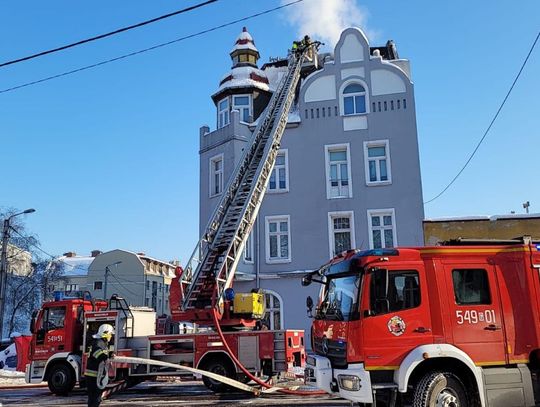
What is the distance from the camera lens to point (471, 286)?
25.0 ft

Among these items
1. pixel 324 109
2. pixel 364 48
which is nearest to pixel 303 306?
pixel 324 109

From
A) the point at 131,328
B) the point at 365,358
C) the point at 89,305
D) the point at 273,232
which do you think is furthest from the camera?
the point at 273,232

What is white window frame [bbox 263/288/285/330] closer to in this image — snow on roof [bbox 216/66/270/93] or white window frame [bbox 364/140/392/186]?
white window frame [bbox 364/140/392/186]

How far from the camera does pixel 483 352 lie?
23.9 ft

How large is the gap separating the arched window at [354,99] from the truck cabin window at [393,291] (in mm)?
15724

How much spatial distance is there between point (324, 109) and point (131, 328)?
13.4 meters

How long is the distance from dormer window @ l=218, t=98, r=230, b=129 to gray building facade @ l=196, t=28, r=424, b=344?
1129 millimetres

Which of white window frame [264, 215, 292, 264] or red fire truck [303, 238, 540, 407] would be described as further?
white window frame [264, 215, 292, 264]

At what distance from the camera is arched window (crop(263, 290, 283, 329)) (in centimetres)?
2125

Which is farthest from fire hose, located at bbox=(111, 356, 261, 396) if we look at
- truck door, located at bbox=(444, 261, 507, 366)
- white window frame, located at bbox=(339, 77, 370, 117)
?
white window frame, located at bbox=(339, 77, 370, 117)

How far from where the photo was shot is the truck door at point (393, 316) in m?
7.09

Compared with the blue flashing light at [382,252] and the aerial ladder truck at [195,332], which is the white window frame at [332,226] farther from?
the blue flashing light at [382,252]

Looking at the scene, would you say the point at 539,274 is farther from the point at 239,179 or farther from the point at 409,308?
the point at 239,179

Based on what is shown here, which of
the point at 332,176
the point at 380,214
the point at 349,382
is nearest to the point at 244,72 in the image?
the point at 332,176
